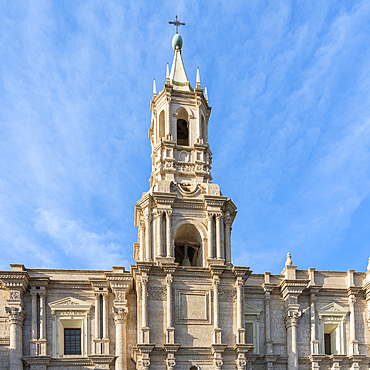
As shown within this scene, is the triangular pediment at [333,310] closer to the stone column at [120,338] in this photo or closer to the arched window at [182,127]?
the stone column at [120,338]

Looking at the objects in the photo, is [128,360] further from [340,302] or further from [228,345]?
[340,302]

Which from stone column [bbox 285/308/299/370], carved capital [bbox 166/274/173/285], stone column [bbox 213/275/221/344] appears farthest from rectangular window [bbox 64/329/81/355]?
stone column [bbox 285/308/299/370]

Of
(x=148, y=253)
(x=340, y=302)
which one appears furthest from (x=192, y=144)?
(x=340, y=302)

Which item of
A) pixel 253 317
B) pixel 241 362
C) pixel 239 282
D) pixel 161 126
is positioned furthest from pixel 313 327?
pixel 161 126

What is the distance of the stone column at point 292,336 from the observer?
4588 cm

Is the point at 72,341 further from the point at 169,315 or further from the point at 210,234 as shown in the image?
the point at 210,234

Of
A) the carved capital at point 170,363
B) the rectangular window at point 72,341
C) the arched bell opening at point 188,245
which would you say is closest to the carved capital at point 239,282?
the arched bell opening at point 188,245

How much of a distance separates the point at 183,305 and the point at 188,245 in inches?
242

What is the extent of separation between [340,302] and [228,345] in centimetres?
1051

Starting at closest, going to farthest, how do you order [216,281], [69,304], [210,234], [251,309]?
[216,281] < [69,304] < [210,234] < [251,309]

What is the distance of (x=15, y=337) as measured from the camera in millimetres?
42906

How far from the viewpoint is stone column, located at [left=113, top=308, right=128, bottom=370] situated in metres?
43.4

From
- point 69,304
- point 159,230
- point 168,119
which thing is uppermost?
point 168,119

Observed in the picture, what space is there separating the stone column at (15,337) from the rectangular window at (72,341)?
10.9ft
